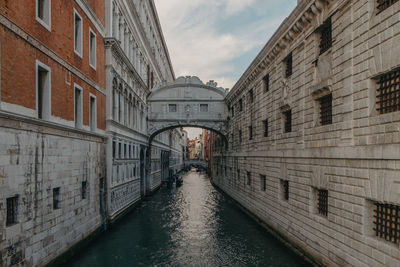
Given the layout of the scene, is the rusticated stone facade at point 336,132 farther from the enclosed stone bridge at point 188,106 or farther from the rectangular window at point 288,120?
the enclosed stone bridge at point 188,106

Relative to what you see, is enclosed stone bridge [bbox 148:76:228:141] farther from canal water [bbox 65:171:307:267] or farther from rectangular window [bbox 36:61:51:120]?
rectangular window [bbox 36:61:51:120]

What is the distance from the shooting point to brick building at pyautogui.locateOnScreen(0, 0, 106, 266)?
743 centimetres

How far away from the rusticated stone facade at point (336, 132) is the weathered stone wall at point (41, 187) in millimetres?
8175

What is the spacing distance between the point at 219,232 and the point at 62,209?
7549 millimetres

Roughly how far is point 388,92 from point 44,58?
9213 millimetres

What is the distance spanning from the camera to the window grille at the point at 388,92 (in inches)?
265

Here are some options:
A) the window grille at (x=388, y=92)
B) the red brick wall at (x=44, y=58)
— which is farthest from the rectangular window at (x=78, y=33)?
the window grille at (x=388, y=92)

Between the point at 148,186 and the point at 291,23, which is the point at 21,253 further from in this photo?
the point at 148,186

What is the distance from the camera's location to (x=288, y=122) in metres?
13.1

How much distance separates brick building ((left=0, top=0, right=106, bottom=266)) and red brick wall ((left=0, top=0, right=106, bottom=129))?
0.08 feet

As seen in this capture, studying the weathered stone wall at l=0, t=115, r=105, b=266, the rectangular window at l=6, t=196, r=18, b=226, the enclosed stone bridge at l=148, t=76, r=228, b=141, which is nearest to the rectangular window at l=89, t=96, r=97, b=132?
the weathered stone wall at l=0, t=115, r=105, b=266

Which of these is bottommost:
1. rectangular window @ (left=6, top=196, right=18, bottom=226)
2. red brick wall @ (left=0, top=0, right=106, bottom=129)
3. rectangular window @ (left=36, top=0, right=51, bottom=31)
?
rectangular window @ (left=6, top=196, right=18, bottom=226)

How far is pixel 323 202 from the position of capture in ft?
32.3

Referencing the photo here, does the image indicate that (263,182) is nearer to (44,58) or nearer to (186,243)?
(186,243)
